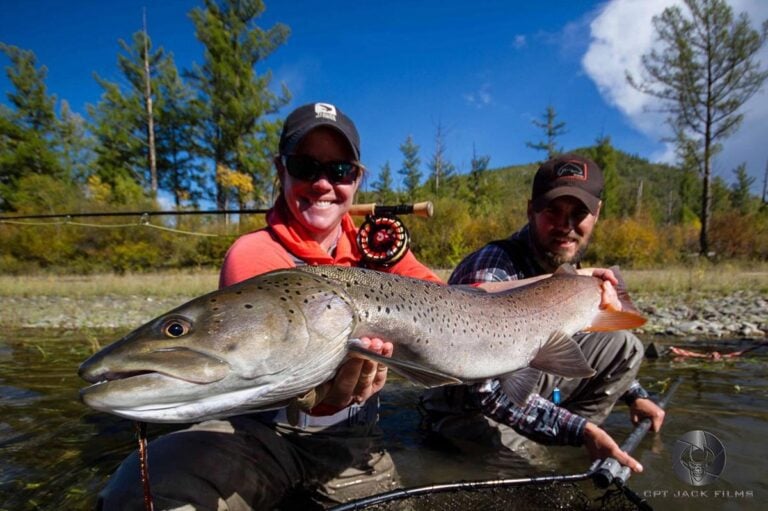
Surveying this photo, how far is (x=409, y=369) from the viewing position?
2.02 metres

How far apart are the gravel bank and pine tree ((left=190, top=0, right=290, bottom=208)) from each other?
15448mm

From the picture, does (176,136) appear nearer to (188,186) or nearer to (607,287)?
(188,186)

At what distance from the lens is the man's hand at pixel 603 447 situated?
95.6 inches

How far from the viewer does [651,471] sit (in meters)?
2.98

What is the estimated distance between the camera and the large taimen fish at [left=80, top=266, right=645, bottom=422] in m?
1.51

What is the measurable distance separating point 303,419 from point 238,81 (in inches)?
1125

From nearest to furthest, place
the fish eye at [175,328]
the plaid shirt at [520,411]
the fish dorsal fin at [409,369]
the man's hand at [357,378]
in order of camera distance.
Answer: the fish eye at [175,328] → the fish dorsal fin at [409,369] → the man's hand at [357,378] → the plaid shirt at [520,411]

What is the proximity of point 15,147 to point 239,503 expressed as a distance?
38534 millimetres

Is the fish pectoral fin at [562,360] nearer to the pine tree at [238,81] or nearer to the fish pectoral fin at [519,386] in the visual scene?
the fish pectoral fin at [519,386]

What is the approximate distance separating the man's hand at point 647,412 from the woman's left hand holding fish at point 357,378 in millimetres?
2182

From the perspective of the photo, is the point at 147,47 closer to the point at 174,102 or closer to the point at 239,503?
the point at 174,102

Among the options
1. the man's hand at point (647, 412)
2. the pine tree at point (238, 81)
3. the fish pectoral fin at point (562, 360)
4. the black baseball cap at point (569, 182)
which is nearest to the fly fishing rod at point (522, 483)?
the fish pectoral fin at point (562, 360)

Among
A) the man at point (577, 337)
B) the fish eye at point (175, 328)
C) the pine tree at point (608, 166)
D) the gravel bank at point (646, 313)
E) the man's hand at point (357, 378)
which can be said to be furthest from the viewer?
the pine tree at point (608, 166)

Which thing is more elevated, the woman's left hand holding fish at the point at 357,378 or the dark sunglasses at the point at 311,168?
the dark sunglasses at the point at 311,168
